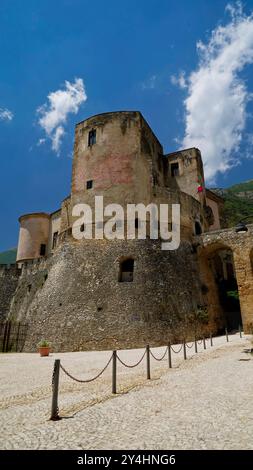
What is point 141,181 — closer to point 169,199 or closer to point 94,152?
point 169,199

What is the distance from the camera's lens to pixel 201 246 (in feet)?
69.1

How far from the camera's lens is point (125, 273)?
1734cm

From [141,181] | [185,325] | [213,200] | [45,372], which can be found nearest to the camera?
[45,372]

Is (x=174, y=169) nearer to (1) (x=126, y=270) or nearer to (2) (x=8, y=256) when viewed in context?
(1) (x=126, y=270)

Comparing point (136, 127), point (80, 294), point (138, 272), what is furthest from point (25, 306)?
point (136, 127)

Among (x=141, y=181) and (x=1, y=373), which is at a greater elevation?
(x=141, y=181)

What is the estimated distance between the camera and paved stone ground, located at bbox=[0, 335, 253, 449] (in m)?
3.46

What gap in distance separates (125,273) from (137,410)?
12.6 m

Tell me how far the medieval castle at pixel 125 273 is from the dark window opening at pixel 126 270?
60 millimetres

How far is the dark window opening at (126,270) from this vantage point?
17.1 metres

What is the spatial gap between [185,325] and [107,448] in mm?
13748

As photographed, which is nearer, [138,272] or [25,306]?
[138,272]

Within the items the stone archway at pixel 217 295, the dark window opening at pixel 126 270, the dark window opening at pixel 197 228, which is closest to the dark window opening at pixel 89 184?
the dark window opening at pixel 126 270

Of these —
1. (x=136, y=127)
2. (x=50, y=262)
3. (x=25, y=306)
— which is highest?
(x=136, y=127)
